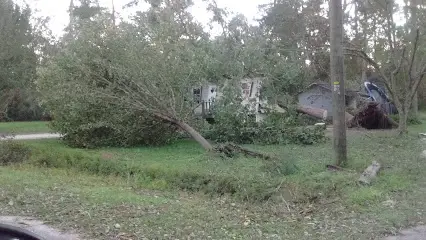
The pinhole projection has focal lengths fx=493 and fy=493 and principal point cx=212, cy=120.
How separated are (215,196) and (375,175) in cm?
321

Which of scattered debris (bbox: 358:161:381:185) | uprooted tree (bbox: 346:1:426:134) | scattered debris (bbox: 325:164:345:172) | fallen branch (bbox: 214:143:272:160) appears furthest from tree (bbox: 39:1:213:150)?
uprooted tree (bbox: 346:1:426:134)

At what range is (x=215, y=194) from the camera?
985 centimetres

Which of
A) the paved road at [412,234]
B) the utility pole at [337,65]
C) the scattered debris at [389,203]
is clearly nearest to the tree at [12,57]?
the utility pole at [337,65]

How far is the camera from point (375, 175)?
32.1 ft

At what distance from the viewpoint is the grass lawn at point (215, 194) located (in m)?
6.24

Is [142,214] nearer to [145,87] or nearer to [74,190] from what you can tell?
[74,190]

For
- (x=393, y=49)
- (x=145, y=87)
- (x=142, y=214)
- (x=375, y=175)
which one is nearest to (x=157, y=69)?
(x=145, y=87)

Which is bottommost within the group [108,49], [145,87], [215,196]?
[215,196]

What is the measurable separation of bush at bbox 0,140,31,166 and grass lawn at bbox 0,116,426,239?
0.38 m

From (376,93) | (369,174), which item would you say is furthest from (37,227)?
(376,93)

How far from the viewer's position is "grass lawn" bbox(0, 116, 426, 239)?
6242 mm

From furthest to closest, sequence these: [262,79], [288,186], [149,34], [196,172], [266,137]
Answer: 1. [262,79]
2. [266,137]
3. [149,34]
4. [196,172]
5. [288,186]

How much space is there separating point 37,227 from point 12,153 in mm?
9862

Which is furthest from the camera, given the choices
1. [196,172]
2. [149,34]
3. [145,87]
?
[149,34]
